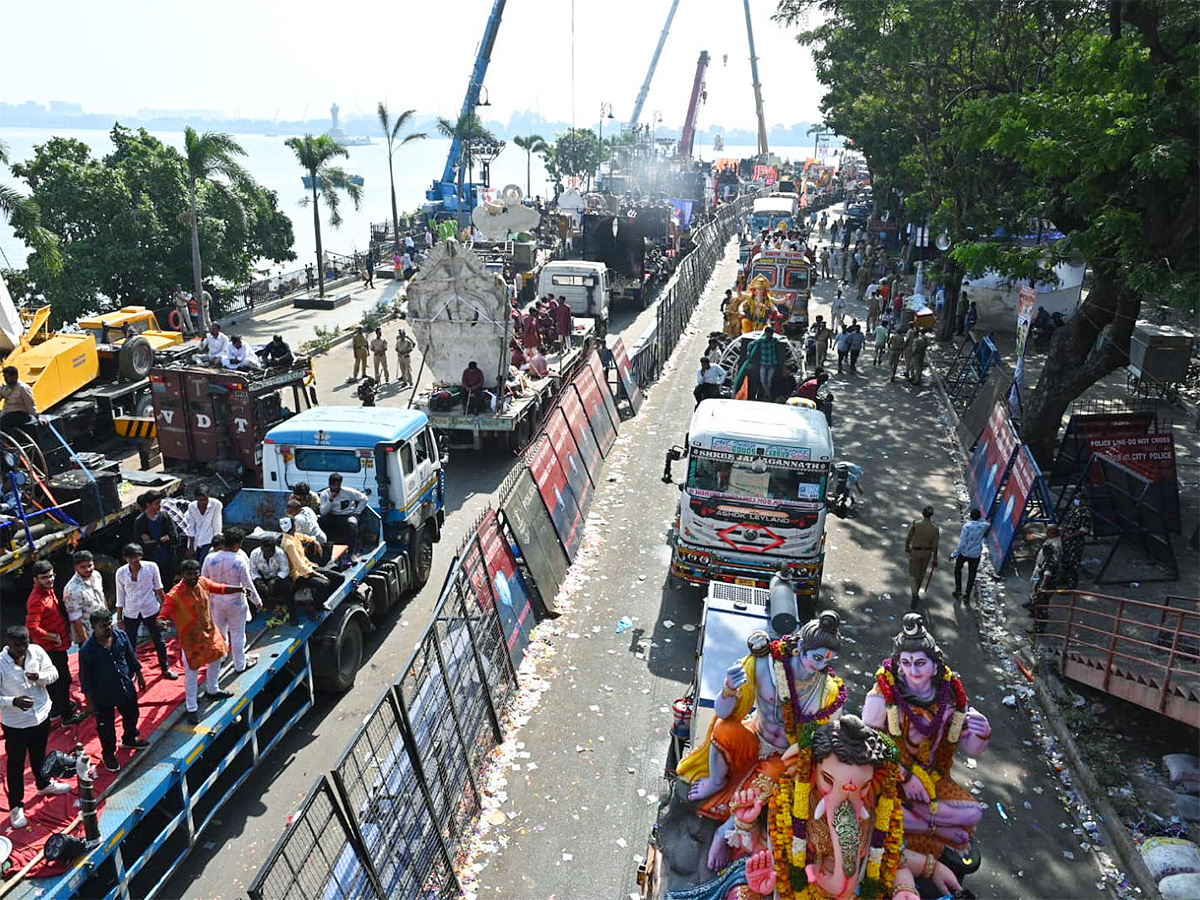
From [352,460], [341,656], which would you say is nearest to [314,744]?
[341,656]

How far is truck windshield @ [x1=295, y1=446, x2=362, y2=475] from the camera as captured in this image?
36.8 feet

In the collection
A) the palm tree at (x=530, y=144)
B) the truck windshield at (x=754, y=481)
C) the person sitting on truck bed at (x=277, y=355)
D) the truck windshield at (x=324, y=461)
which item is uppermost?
the palm tree at (x=530, y=144)

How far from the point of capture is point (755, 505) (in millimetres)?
11586

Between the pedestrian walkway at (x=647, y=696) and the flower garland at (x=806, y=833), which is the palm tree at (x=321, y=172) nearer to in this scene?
the pedestrian walkway at (x=647, y=696)

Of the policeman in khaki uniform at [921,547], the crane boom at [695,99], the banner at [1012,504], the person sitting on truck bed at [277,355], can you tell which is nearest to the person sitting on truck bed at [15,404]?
the person sitting on truck bed at [277,355]

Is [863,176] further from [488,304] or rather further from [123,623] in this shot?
[123,623]

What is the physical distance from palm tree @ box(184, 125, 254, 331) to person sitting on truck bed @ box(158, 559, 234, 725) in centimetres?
2161

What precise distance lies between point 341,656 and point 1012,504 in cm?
1009

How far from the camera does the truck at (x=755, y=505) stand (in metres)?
11.5

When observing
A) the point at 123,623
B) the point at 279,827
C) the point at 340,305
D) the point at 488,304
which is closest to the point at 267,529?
the point at 123,623

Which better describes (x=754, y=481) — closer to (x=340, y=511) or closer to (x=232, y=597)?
(x=340, y=511)

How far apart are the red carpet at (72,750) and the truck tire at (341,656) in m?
1.49

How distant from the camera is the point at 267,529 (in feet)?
33.4

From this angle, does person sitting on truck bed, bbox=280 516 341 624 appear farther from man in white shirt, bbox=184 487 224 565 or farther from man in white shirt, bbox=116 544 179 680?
man in white shirt, bbox=116 544 179 680
